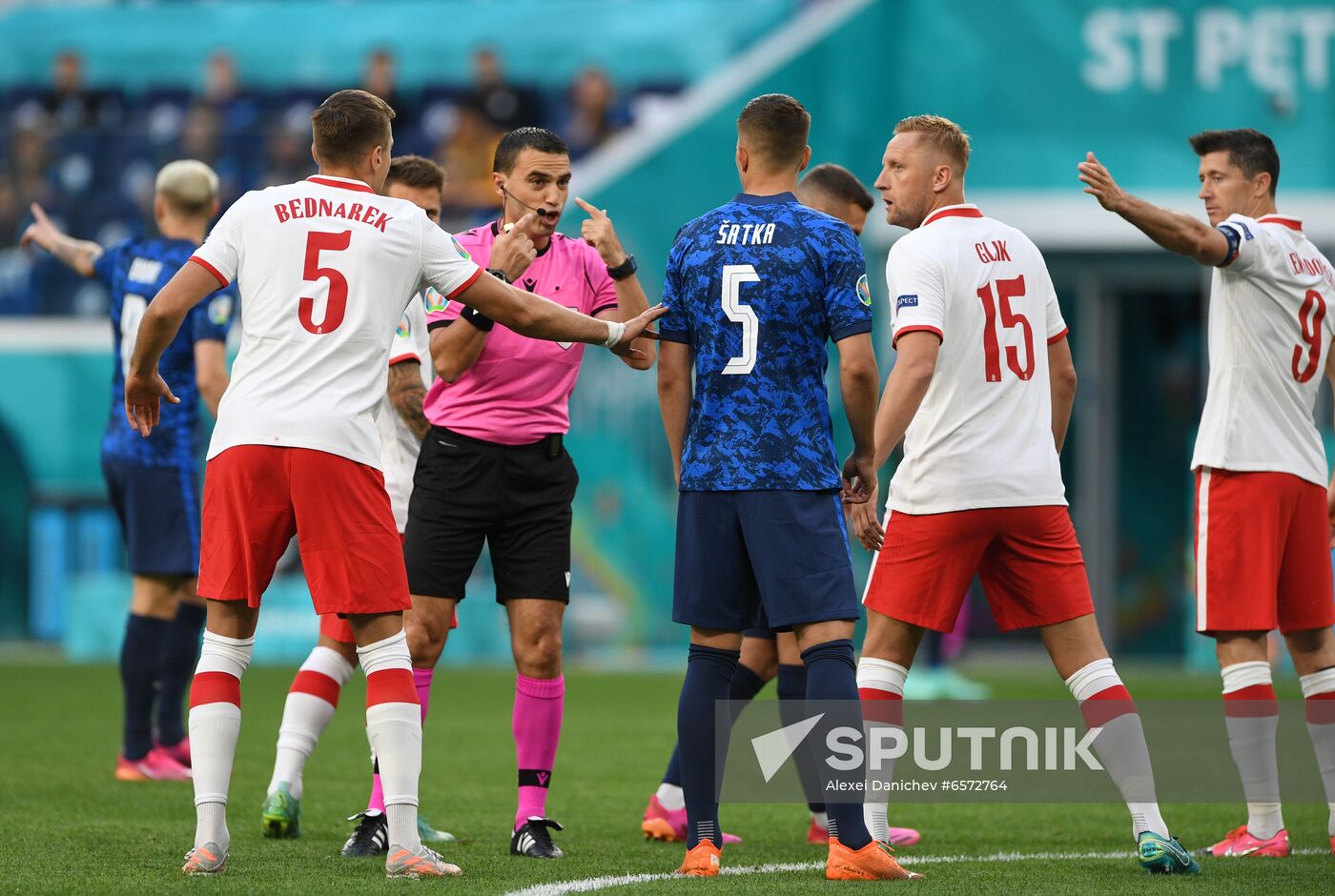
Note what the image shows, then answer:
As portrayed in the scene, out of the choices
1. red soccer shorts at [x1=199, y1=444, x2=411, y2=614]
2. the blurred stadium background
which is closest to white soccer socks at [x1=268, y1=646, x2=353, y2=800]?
red soccer shorts at [x1=199, y1=444, x2=411, y2=614]

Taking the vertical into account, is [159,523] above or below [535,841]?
above

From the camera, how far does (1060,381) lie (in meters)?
5.58

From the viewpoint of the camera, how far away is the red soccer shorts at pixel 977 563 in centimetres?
526

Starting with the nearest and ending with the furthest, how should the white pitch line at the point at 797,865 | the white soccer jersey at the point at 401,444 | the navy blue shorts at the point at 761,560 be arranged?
the white pitch line at the point at 797,865
the navy blue shorts at the point at 761,560
the white soccer jersey at the point at 401,444

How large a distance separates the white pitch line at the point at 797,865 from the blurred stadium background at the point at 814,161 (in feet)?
27.1

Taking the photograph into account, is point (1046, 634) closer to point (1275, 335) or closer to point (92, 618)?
point (1275, 335)

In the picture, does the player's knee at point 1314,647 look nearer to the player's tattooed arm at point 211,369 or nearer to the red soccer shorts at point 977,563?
the red soccer shorts at point 977,563

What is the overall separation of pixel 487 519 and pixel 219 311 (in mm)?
2228

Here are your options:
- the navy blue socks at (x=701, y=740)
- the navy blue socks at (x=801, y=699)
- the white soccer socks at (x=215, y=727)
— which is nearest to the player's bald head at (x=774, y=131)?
the navy blue socks at (x=701, y=740)

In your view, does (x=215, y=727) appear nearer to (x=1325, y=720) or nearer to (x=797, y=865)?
(x=797, y=865)

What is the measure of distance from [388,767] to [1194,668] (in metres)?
11.5

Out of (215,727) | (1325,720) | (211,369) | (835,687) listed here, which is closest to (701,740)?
(835,687)

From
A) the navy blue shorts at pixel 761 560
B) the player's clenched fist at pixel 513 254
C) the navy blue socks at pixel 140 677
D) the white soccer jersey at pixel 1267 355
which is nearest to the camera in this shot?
the navy blue shorts at pixel 761 560

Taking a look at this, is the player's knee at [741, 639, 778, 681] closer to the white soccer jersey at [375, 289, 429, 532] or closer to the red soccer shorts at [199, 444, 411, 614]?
the white soccer jersey at [375, 289, 429, 532]
